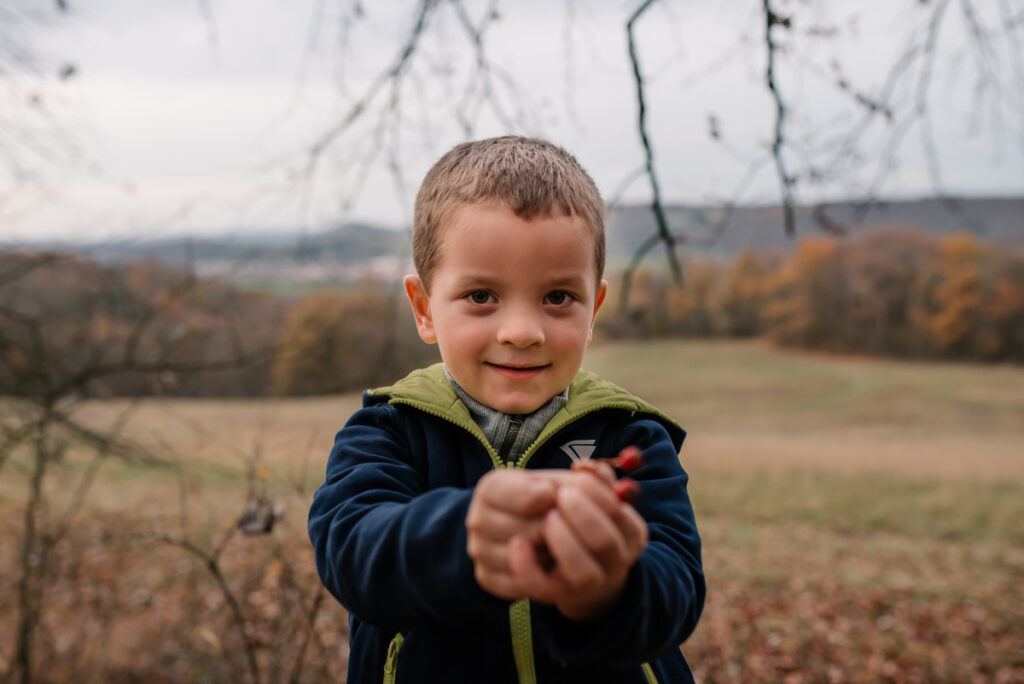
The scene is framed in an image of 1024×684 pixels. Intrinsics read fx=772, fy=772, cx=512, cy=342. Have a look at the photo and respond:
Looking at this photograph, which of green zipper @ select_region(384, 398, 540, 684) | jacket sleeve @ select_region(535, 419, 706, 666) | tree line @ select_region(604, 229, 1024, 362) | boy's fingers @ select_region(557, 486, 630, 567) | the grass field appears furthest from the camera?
tree line @ select_region(604, 229, 1024, 362)

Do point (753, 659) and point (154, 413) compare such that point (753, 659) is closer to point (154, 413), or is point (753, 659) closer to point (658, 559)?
point (154, 413)

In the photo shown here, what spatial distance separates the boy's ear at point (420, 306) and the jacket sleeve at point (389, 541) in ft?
0.75

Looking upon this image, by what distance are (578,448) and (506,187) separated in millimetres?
470

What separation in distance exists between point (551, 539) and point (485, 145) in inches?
30.7

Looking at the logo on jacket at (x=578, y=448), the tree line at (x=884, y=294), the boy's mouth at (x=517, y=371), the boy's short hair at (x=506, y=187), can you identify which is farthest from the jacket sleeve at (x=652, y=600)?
the tree line at (x=884, y=294)

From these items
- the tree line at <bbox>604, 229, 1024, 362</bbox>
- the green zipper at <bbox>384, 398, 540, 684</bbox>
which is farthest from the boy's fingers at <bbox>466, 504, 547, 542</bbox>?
the tree line at <bbox>604, 229, 1024, 362</bbox>

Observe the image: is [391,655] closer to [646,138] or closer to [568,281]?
[568,281]

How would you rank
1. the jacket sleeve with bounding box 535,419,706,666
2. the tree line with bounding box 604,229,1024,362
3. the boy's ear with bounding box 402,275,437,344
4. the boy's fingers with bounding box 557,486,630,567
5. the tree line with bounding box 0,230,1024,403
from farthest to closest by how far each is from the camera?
the tree line with bounding box 604,229,1024,362
the tree line with bounding box 0,230,1024,403
the boy's ear with bounding box 402,275,437,344
the jacket sleeve with bounding box 535,419,706,666
the boy's fingers with bounding box 557,486,630,567

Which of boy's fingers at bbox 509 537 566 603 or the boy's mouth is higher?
the boy's mouth

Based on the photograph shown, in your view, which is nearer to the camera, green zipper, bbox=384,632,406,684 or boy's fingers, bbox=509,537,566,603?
boy's fingers, bbox=509,537,566,603

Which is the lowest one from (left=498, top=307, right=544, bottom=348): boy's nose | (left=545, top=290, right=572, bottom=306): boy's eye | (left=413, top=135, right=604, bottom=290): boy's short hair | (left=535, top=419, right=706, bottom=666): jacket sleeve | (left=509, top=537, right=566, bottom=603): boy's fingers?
(left=535, top=419, right=706, bottom=666): jacket sleeve

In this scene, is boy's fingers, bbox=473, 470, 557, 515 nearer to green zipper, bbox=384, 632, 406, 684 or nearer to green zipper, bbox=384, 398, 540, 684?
green zipper, bbox=384, 398, 540, 684

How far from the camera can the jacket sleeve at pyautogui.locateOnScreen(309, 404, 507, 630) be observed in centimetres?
101

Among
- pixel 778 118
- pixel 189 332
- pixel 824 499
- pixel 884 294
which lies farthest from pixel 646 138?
pixel 884 294
